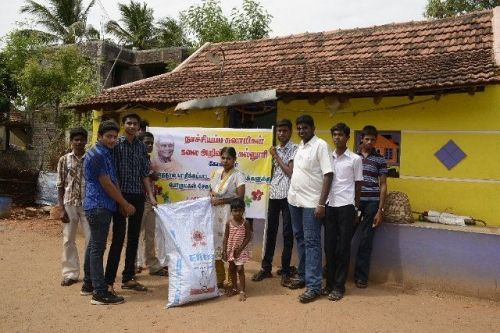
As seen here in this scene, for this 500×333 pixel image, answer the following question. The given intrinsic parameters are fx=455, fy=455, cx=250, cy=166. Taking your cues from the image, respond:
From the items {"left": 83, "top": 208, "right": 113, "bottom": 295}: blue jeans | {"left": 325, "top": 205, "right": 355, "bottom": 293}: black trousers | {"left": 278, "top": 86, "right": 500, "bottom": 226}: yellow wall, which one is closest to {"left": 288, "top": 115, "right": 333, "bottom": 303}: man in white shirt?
{"left": 325, "top": 205, "right": 355, "bottom": 293}: black trousers

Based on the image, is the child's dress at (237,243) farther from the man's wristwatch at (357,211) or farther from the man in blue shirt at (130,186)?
the man's wristwatch at (357,211)

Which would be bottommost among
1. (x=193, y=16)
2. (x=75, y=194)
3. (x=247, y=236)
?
(x=247, y=236)

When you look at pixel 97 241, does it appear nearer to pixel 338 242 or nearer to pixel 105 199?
pixel 105 199

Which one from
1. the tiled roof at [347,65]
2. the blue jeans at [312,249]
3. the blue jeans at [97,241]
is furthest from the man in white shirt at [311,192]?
the tiled roof at [347,65]

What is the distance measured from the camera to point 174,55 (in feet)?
56.1

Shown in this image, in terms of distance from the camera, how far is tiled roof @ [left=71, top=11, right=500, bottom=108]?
254 inches

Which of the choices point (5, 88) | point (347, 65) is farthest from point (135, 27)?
point (347, 65)

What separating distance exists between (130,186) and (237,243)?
1.26m

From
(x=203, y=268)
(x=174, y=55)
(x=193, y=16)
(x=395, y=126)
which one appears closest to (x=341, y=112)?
(x=395, y=126)

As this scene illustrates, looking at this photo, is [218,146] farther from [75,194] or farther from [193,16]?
[193,16]

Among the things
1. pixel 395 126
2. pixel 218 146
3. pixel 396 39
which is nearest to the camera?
pixel 218 146

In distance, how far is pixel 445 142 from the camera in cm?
652

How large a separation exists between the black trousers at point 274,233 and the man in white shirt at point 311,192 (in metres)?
0.49

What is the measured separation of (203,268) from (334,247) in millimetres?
1381
